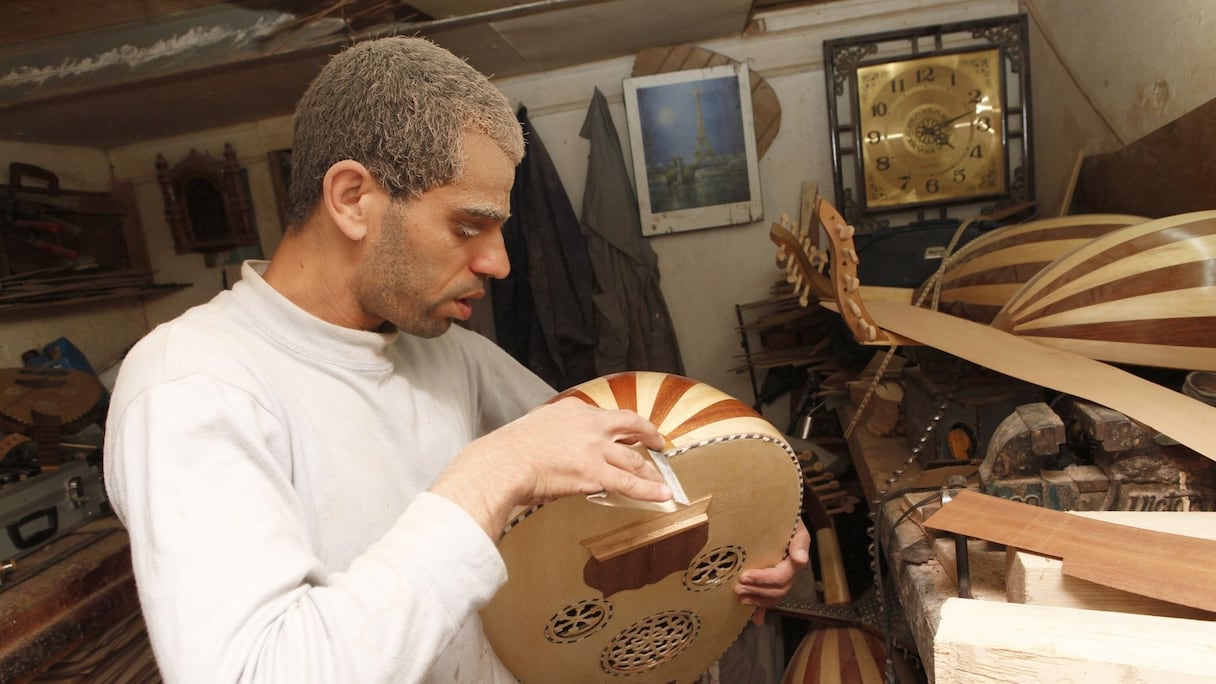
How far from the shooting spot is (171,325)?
1190 mm

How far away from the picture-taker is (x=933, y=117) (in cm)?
369

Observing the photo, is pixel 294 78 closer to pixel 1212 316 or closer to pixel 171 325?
pixel 171 325

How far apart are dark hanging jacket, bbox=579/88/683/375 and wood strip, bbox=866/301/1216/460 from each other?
6.01 ft

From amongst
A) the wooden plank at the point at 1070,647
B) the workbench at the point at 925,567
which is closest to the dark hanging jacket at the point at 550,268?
the workbench at the point at 925,567

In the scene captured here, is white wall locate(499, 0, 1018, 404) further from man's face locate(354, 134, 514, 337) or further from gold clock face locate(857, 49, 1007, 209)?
man's face locate(354, 134, 514, 337)

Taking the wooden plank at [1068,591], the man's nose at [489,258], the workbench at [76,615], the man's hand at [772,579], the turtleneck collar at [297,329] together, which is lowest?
the workbench at [76,615]

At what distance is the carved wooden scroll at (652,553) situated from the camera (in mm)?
1312

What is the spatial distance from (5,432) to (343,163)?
2.47m

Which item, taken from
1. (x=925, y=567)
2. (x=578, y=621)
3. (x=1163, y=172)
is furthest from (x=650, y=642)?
(x=1163, y=172)

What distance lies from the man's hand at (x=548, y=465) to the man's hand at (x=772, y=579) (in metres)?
0.52

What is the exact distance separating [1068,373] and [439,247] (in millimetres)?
1374

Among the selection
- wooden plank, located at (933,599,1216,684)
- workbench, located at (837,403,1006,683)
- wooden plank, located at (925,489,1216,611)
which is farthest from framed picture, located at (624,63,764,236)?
wooden plank, located at (933,599,1216,684)

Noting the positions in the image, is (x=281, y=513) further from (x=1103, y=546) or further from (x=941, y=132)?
(x=941, y=132)

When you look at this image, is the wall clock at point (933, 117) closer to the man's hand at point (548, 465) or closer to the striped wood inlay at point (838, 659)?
the striped wood inlay at point (838, 659)
